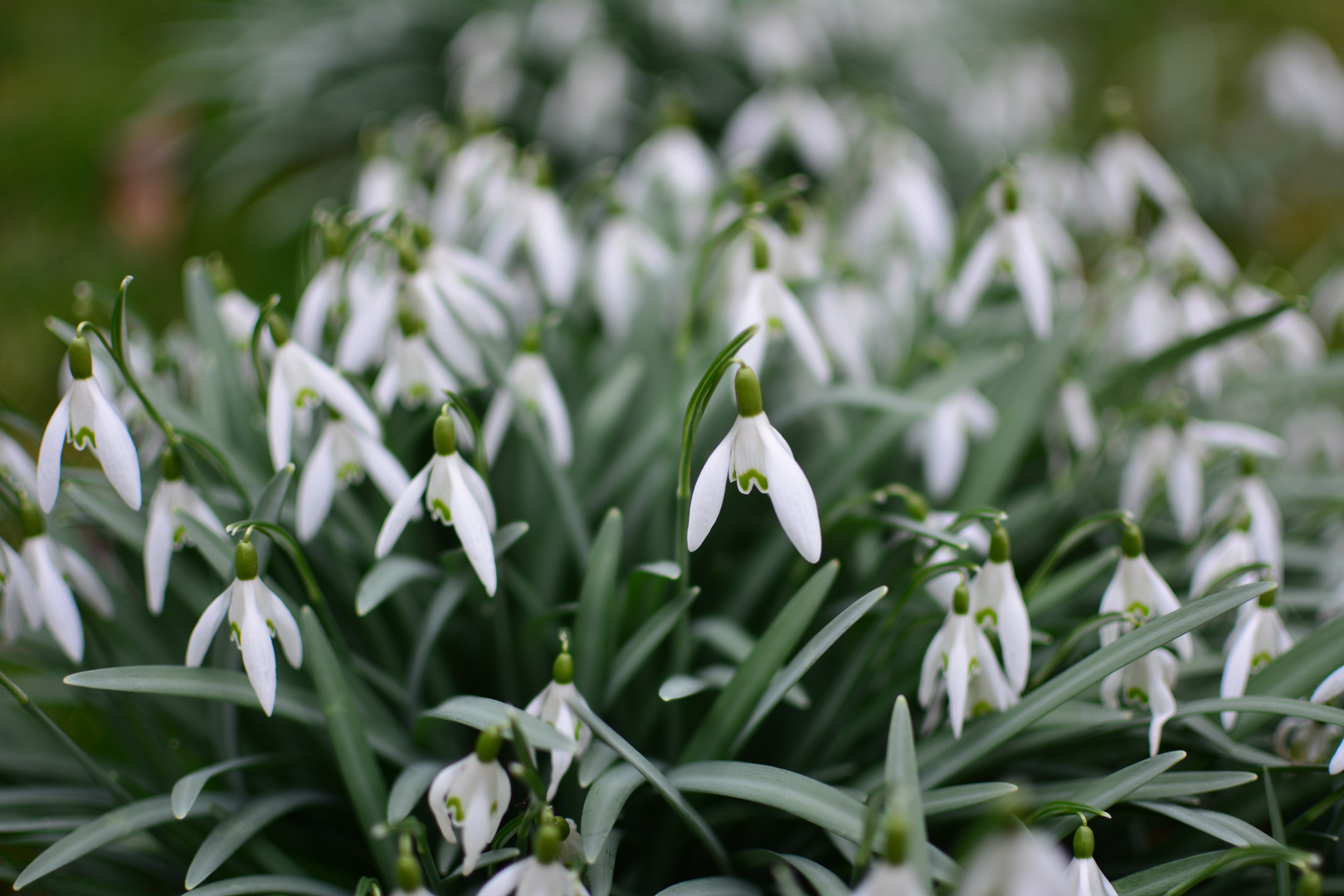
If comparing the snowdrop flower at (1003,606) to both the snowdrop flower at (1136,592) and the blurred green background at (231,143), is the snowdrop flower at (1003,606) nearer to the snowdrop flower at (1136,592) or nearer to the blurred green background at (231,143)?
the snowdrop flower at (1136,592)

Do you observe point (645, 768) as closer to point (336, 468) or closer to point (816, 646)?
point (816, 646)

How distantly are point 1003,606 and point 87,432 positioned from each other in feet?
3.59

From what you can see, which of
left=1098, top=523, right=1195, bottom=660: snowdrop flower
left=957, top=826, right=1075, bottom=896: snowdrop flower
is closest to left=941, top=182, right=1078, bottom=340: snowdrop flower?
left=1098, top=523, right=1195, bottom=660: snowdrop flower

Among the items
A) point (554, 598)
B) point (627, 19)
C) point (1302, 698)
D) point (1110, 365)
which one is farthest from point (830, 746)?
point (627, 19)

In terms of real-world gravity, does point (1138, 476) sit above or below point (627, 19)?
below

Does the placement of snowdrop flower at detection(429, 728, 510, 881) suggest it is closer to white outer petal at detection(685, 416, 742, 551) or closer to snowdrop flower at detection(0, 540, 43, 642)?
white outer petal at detection(685, 416, 742, 551)

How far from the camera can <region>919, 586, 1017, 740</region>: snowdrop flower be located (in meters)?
1.03

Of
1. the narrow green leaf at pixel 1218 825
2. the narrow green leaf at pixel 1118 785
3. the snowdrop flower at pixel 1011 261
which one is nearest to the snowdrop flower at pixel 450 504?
the narrow green leaf at pixel 1118 785

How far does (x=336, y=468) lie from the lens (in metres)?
1.21

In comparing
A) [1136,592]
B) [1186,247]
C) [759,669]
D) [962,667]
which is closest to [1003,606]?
[962,667]

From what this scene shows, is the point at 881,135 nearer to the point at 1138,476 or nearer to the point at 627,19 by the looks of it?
the point at 1138,476

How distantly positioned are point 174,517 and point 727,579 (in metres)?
0.86

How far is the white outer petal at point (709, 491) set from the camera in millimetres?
932

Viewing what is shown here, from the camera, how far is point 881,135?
2.14 meters
